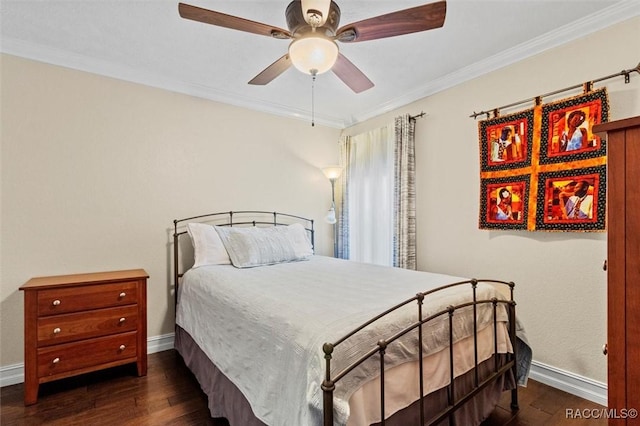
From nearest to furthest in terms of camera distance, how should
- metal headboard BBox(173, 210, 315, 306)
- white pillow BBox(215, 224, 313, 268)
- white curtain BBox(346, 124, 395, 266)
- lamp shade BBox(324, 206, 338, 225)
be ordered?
white pillow BBox(215, 224, 313, 268), metal headboard BBox(173, 210, 315, 306), white curtain BBox(346, 124, 395, 266), lamp shade BBox(324, 206, 338, 225)

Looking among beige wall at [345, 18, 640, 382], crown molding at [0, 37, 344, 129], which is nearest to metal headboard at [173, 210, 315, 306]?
crown molding at [0, 37, 344, 129]

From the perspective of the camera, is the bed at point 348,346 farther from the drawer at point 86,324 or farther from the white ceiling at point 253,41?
the white ceiling at point 253,41

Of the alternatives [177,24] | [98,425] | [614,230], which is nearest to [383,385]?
[614,230]

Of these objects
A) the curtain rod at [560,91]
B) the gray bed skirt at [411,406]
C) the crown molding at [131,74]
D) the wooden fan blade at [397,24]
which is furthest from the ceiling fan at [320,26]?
the gray bed skirt at [411,406]

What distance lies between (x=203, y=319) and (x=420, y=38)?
2.58 m

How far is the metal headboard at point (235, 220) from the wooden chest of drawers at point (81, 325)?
1.55 feet

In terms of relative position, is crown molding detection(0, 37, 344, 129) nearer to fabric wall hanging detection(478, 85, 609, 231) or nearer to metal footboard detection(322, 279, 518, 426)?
fabric wall hanging detection(478, 85, 609, 231)

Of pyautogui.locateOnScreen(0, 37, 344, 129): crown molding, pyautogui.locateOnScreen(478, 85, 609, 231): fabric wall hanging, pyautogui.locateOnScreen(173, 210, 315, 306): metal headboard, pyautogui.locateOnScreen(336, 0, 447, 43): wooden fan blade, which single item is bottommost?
pyautogui.locateOnScreen(173, 210, 315, 306): metal headboard

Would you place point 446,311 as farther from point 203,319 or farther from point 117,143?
point 117,143

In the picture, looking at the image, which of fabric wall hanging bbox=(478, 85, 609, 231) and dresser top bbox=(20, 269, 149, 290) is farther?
dresser top bbox=(20, 269, 149, 290)

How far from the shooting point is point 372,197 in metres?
3.75

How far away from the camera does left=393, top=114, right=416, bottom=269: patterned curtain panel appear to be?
3.23 metres

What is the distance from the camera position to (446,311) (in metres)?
1.50

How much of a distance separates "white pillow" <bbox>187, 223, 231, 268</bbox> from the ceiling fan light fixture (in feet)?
5.88
